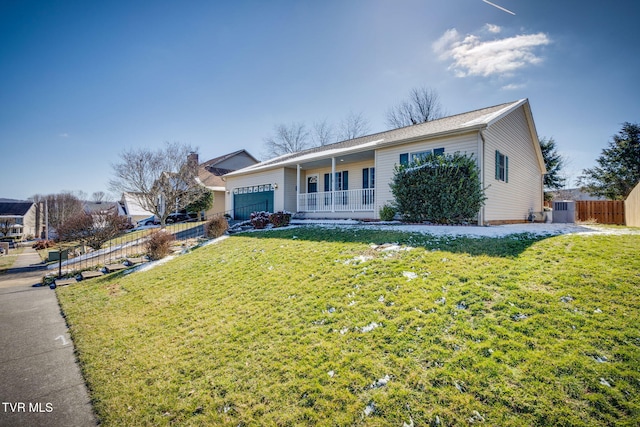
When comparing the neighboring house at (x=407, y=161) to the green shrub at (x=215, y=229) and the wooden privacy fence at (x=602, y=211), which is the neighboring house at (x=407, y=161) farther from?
the green shrub at (x=215, y=229)

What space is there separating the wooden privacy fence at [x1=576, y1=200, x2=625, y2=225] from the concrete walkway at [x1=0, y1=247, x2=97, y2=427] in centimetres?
2294

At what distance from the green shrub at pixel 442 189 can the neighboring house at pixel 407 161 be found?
86 cm

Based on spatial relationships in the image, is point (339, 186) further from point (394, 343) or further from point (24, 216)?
point (24, 216)

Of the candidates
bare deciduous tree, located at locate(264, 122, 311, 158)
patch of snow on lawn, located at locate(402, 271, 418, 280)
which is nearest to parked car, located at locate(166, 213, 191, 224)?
bare deciduous tree, located at locate(264, 122, 311, 158)

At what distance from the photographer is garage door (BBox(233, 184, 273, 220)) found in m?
18.3

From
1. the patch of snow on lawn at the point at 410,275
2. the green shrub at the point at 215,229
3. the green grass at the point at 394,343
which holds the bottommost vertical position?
the green grass at the point at 394,343

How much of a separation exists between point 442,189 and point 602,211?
1384 centimetres

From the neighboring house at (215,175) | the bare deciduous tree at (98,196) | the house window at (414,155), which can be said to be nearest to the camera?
the house window at (414,155)

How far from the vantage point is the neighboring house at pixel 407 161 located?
1059 cm

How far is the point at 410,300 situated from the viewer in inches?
169

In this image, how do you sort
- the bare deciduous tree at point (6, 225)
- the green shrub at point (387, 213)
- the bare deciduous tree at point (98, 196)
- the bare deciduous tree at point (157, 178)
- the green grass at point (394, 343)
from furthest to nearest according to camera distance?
the bare deciduous tree at point (98, 196), the bare deciduous tree at point (6, 225), the bare deciduous tree at point (157, 178), the green shrub at point (387, 213), the green grass at point (394, 343)

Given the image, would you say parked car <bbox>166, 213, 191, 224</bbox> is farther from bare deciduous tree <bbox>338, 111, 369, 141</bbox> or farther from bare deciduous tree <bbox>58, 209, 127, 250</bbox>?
bare deciduous tree <bbox>338, 111, 369, 141</bbox>

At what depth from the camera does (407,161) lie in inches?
464

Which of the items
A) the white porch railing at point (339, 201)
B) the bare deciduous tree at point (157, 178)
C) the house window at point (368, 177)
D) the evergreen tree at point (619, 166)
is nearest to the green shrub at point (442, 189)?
the white porch railing at point (339, 201)
